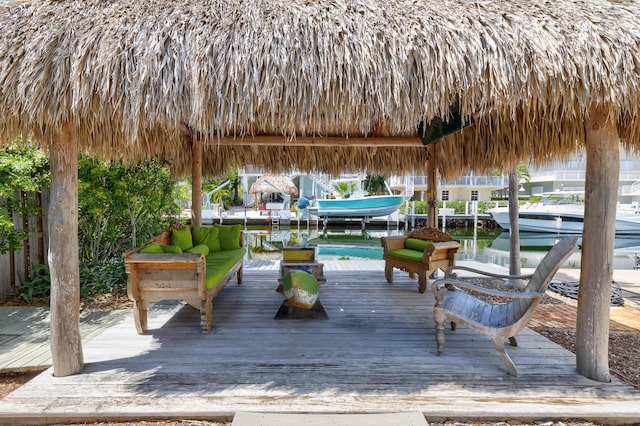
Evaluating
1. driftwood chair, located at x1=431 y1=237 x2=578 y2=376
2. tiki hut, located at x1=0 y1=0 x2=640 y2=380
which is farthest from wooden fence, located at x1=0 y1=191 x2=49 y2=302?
driftwood chair, located at x1=431 y1=237 x2=578 y2=376

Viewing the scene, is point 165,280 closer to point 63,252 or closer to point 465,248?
point 63,252

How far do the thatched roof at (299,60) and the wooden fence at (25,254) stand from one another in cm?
251

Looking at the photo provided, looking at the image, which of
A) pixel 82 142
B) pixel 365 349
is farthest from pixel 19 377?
pixel 365 349

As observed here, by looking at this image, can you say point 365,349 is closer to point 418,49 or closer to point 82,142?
point 418,49

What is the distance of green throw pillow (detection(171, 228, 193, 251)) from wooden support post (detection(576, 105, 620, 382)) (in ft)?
14.1

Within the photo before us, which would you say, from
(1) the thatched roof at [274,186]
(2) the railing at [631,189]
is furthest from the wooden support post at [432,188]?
(2) the railing at [631,189]

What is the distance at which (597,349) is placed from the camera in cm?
238

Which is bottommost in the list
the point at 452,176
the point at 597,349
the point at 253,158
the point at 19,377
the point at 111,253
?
the point at 19,377

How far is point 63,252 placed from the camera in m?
2.37

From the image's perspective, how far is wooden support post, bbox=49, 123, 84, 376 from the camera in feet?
7.70

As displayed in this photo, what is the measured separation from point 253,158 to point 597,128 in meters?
4.78

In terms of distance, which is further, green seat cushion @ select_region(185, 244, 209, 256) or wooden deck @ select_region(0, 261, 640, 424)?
green seat cushion @ select_region(185, 244, 209, 256)

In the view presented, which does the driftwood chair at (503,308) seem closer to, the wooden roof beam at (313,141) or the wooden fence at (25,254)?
the wooden roof beam at (313,141)

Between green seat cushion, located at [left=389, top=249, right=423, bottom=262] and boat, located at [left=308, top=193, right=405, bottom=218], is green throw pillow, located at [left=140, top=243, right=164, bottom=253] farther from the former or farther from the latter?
boat, located at [left=308, top=193, right=405, bottom=218]
